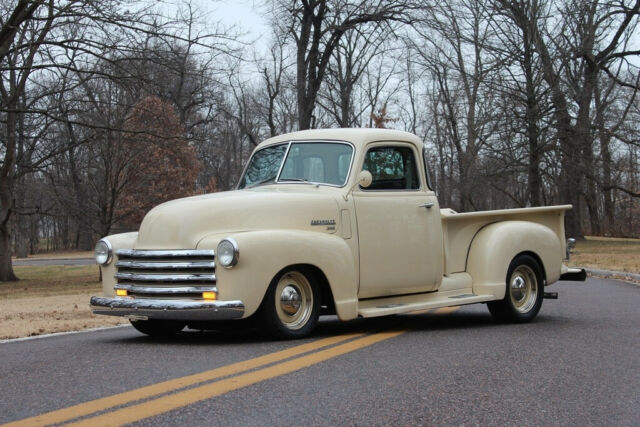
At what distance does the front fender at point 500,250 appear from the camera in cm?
877

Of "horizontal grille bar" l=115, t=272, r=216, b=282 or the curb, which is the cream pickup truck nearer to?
"horizontal grille bar" l=115, t=272, r=216, b=282

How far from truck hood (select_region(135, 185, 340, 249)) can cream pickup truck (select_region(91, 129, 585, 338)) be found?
1 centimetres

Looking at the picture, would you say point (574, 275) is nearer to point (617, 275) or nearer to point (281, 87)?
point (617, 275)

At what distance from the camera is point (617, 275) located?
62.3ft

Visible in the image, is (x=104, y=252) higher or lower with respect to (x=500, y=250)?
higher

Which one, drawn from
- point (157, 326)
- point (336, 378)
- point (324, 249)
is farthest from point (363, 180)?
point (336, 378)

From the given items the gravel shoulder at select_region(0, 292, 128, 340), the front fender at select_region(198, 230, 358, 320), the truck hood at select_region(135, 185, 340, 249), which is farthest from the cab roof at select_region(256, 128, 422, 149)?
the gravel shoulder at select_region(0, 292, 128, 340)

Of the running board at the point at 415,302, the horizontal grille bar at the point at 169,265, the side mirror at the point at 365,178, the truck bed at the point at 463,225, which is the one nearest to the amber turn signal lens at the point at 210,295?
the horizontal grille bar at the point at 169,265

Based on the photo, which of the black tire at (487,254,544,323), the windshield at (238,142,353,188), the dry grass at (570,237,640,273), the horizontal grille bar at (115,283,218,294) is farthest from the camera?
the dry grass at (570,237,640,273)

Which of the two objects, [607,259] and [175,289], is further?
[607,259]

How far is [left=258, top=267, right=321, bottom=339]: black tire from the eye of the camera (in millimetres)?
6871

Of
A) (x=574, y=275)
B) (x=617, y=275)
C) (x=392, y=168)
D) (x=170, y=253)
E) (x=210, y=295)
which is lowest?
(x=617, y=275)

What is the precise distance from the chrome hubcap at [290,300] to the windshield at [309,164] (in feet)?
4.58

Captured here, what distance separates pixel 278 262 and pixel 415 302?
201 centimetres
